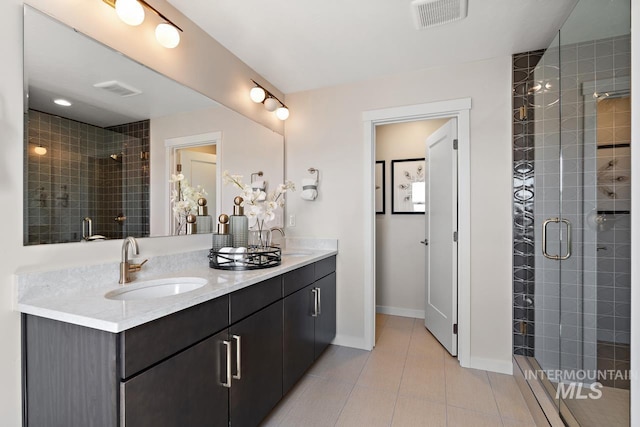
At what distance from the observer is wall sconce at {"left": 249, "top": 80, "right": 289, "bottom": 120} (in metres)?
2.46

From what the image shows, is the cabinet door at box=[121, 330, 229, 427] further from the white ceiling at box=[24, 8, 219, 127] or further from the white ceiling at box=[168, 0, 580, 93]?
the white ceiling at box=[168, 0, 580, 93]

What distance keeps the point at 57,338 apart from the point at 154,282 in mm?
473

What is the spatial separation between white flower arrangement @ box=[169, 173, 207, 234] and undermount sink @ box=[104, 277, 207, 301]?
1.23 ft

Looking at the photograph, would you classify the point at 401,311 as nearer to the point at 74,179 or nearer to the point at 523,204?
the point at 523,204

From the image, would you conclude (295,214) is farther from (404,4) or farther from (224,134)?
(404,4)

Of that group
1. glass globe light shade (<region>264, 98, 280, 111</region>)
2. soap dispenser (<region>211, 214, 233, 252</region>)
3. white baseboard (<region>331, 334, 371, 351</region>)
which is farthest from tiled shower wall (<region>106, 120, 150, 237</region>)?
white baseboard (<region>331, 334, 371, 351</region>)

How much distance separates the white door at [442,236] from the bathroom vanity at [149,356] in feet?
5.46

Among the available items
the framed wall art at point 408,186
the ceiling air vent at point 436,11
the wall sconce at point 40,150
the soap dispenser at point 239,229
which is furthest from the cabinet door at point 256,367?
the framed wall art at point 408,186

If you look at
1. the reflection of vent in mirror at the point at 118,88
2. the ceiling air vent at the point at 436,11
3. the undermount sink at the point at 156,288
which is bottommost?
the undermount sink at the point at 156,288

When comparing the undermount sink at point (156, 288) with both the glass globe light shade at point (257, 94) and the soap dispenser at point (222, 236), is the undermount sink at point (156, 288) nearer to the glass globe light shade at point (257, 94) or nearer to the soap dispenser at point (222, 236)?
the soap dispenser at point (222, 236)

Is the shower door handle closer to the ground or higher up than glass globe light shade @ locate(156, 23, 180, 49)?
closer to the ground

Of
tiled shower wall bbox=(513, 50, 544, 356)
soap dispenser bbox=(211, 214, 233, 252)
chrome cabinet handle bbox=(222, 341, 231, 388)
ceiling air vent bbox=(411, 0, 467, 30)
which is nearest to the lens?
chrome cabinet handle bbox=(222, 341, 231, 388)

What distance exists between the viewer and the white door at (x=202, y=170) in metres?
1.89

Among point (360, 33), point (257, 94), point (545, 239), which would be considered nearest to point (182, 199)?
point (257, 94)
